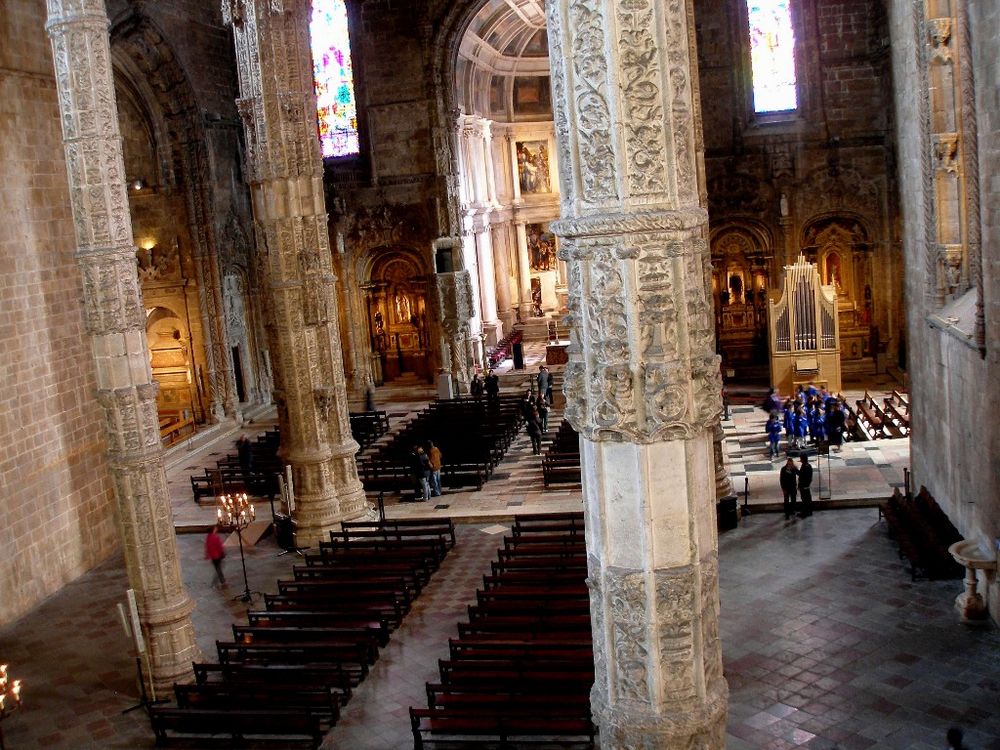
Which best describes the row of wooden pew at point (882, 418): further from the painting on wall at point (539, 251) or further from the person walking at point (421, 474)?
the painting on wall at point (539, 251)

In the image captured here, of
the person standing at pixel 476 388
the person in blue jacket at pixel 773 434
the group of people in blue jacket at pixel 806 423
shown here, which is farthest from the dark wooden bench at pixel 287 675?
the person standing at pixel 476 388

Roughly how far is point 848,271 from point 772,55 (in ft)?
20.0

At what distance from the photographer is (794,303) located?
26.6m

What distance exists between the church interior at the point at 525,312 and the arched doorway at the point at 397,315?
0.11m

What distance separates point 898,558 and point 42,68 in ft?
51.1

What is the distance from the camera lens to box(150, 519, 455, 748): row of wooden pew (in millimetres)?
11711

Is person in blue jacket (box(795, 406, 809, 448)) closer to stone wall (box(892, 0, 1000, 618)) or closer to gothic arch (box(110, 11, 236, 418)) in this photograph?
stone wall (box(892, 0, 1000, 618))

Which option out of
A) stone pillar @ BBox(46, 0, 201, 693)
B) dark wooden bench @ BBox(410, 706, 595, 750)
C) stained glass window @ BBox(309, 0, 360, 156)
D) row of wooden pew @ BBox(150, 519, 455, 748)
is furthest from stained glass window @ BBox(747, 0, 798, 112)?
A: dark wooden bench @ BBox(410, 706, 595, 750)

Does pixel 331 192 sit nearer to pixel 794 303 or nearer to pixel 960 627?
pixel 794 303

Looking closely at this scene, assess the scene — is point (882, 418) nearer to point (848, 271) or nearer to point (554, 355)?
point (848, 271)

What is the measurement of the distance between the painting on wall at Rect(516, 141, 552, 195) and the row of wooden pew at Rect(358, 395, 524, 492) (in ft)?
41.7

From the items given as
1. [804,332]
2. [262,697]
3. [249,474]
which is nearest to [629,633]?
[262,697]

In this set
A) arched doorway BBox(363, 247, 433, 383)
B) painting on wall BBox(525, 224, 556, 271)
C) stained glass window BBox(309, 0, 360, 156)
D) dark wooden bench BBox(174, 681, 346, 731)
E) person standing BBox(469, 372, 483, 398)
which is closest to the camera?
dark wooden bench BBox(174, 681, 346, 731)

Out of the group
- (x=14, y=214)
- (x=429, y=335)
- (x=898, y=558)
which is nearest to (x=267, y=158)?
(x=14, y=214)
